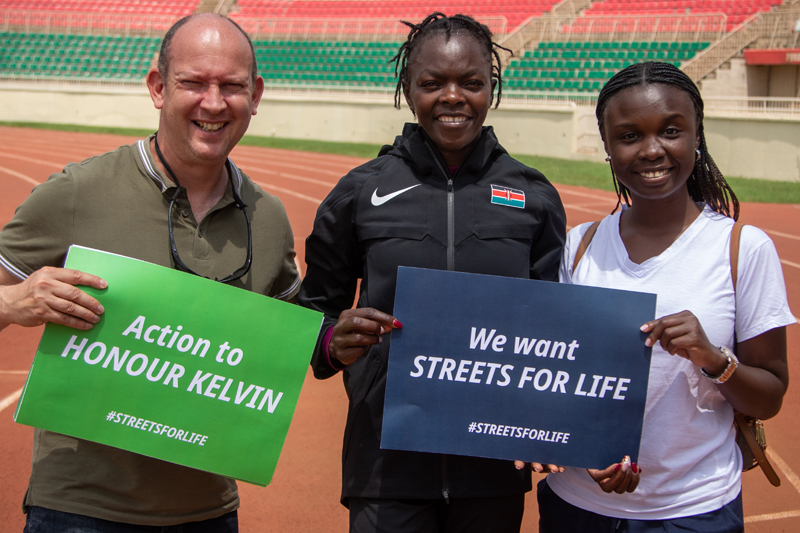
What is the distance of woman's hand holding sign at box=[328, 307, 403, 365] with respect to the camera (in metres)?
2.05

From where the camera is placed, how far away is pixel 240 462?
2135mm

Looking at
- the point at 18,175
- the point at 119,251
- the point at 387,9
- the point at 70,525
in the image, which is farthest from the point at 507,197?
the point at 387,9

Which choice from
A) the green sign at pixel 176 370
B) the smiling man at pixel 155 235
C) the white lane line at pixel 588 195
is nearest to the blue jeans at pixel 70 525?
the smiling man at pixel 155 235

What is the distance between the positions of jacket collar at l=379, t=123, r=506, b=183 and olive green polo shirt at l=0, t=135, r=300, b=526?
62 cm

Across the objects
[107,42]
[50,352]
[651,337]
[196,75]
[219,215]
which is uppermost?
[107,42]

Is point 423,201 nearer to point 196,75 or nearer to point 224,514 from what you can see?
point 196,75

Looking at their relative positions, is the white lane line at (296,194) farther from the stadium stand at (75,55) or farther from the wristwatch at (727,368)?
the stadium stand at (75,55)

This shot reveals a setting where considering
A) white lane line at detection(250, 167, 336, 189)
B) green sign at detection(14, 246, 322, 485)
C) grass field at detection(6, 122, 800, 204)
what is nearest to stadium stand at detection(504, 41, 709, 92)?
grass field at detection(6, 122, 800, 204)

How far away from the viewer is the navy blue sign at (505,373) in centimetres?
207

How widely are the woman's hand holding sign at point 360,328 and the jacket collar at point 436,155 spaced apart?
1.78 ft

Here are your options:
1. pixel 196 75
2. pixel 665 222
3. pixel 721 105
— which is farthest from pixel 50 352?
pixel 721 105

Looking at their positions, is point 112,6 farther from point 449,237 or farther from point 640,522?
point 640,522

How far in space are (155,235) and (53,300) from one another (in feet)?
1.22

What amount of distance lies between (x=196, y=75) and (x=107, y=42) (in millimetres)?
37187
